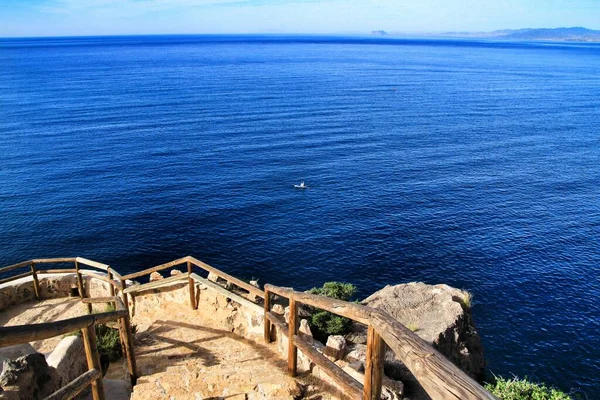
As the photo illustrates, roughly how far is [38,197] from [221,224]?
57.9 feet

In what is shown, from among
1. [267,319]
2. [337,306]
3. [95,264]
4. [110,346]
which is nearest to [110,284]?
[95,264]

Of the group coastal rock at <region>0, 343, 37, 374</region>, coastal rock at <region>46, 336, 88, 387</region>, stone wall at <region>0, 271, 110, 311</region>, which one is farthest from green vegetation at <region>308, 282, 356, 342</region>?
stone wall at <region>0, 271, 110, 311</region>

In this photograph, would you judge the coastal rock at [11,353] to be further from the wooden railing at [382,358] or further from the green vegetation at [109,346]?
the wooden railing at [382,358]

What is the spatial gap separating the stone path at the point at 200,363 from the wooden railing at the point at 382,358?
0.69m

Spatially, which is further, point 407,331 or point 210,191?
point 210,191

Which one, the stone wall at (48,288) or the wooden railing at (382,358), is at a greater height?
the wooden railing at (382,358)

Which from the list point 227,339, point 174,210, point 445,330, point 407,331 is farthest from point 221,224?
point 407,331

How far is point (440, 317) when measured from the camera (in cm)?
1845

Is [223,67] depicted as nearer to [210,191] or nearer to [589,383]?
[210,191]

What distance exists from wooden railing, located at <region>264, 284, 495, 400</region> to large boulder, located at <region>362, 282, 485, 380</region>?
9703 millimetres

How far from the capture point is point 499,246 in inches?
1505

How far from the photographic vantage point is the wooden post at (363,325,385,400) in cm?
536

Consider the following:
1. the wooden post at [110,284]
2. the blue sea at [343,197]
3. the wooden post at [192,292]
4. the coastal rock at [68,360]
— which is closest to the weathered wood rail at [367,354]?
the coastal rock at [68,360]

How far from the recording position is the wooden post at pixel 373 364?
536 centimetres
